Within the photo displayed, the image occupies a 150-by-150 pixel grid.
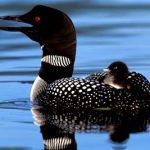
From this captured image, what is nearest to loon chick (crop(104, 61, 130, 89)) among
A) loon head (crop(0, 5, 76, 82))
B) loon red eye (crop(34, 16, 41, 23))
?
loon head (crop(0, 5, 76, 82))

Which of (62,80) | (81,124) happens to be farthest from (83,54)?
(81,124)

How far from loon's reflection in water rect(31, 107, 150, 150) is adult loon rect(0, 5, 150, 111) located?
0.33ft

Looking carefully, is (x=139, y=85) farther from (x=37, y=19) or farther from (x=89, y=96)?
(x=37, y=19)

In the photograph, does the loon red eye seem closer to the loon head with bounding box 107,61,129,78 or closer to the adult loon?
the adult loon

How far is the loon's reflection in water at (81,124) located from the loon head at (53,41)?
2.06 ft

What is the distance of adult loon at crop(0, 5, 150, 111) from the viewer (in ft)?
38.1

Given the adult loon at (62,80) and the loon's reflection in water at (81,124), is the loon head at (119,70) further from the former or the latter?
the loon's reflection in water at (81,124)

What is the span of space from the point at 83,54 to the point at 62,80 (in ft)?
10.1

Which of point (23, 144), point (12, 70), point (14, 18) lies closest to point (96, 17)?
point (12, 70)

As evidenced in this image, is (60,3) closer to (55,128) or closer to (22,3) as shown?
(22,3)

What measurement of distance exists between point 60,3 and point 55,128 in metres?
8.19

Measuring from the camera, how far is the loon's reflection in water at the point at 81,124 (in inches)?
417

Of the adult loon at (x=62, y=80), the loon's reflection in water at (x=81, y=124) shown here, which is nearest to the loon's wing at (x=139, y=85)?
the adult loon at (x=62, y=80)

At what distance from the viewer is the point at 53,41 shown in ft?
40.9
